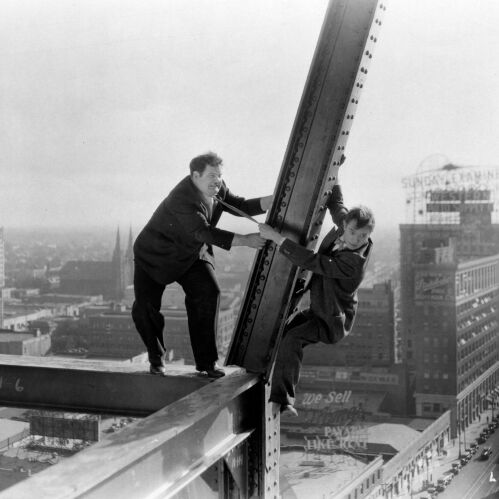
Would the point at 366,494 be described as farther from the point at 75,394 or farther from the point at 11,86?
the point at 11,86

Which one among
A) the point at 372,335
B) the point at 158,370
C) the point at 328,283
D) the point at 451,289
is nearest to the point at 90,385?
the point at 158,370

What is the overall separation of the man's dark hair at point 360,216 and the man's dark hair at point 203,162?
2.02 ft

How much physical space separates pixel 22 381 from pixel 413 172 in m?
43.5

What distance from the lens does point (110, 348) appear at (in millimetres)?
33156

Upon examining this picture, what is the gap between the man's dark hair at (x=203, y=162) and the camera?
3166 mm

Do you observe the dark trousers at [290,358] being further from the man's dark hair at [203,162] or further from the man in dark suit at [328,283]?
the man's dark hair at [203,162]

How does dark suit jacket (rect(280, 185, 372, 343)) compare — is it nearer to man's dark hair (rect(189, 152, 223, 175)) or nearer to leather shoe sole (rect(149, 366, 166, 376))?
man's dark hair (rect(189, 152, 223, 175))

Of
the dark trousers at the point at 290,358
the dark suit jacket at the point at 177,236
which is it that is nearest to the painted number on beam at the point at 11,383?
the dark suit jacket at the point at 177,236

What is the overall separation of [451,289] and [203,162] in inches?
1425

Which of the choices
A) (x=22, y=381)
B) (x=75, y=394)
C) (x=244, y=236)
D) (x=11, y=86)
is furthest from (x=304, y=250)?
(x=11, y=86)

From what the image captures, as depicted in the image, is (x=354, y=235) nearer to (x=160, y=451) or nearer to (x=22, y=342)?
(x=160, y=451)

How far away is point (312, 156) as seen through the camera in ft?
10.4

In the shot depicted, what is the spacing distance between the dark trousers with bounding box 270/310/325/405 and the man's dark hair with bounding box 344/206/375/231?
0.45m

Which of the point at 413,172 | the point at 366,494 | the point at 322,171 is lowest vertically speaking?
the point at 366,494
